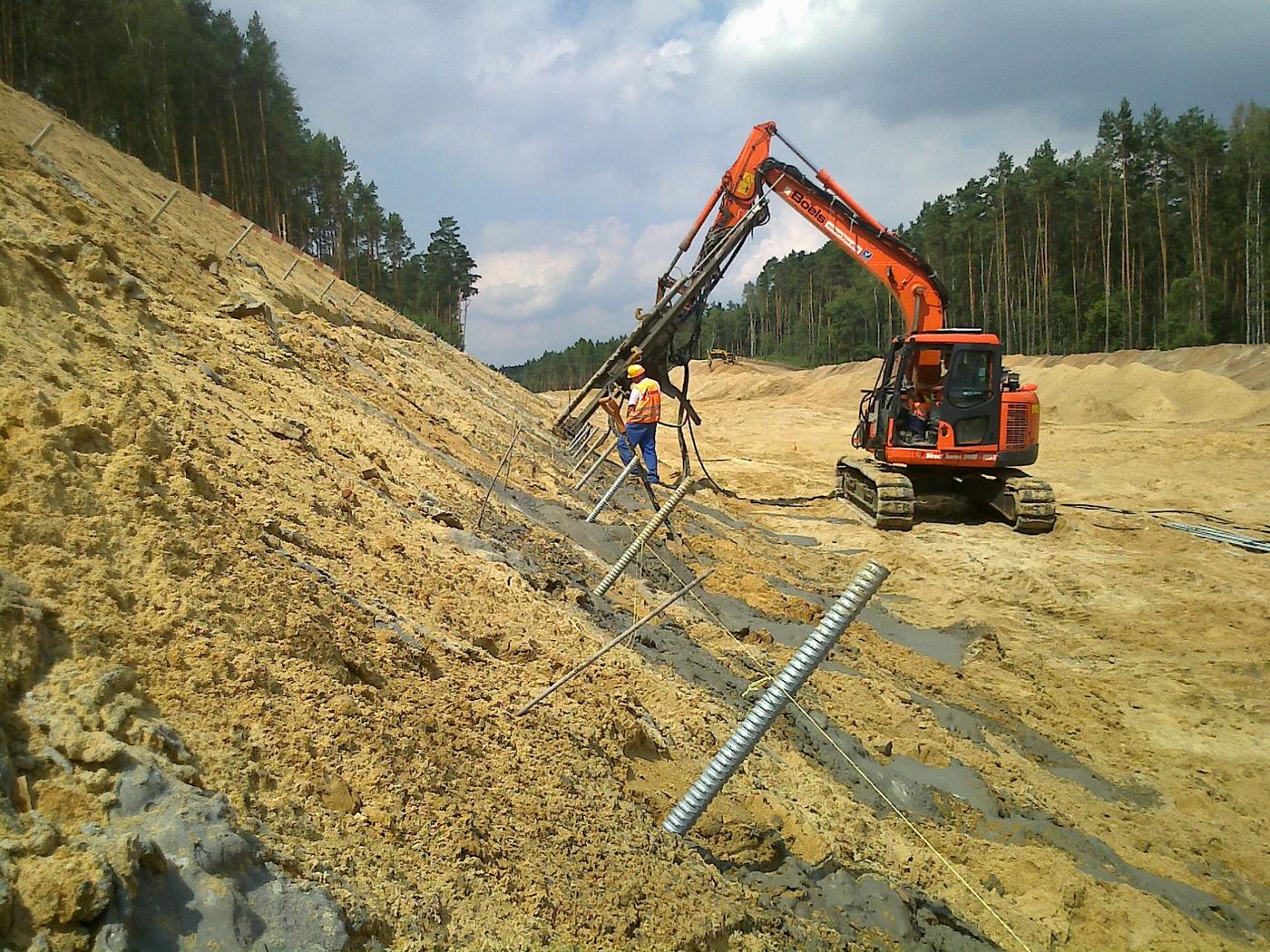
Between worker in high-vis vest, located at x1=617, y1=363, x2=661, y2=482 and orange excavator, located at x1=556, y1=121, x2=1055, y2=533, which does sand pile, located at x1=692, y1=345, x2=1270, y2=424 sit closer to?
orange excavator, located at x1=556, y1=121, x2=1055, y2=533

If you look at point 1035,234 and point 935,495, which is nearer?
point 935,495

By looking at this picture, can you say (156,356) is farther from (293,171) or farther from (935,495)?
(293,171)

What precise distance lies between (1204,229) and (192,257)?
146 feet

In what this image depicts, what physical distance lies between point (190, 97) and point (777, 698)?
34593 millimetres

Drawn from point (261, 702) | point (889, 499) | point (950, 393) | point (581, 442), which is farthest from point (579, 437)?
point (261, 702)

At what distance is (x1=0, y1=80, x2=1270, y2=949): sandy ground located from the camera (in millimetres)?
2178

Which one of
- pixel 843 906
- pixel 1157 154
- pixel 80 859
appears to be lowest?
pixel 843 906

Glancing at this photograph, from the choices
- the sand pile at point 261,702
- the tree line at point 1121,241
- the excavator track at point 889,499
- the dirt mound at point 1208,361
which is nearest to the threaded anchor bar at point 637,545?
the sand pile at point 261,702

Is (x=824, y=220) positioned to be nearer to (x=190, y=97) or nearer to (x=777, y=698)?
(x=777, y=698)

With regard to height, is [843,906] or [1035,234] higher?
[1035,234]

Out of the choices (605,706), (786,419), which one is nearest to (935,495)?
(605,706)

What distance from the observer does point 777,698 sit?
291 cm

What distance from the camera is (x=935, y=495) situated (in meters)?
12.6

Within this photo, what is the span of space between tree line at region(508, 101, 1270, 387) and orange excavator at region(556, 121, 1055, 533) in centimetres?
2893
